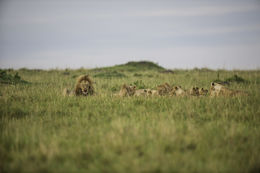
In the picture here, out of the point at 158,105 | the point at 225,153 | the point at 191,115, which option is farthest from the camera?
the point at 158,105

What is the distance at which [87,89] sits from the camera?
7.57 m

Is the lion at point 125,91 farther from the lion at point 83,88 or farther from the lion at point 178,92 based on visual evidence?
the lion at point 178,92

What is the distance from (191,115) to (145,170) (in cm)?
277

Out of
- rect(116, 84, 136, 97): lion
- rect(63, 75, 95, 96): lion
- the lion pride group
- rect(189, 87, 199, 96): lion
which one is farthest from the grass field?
rect(63, 75, 95, 96): lion

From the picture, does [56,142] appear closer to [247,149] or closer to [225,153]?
[225,153]

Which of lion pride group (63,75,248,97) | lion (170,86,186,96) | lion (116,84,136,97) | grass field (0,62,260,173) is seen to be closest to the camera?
grass field (0,62,260,173)

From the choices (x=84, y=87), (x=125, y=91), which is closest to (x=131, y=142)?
(x=125, y=91)

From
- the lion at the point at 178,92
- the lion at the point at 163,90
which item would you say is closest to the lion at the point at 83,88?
the lion at the point at 163,90

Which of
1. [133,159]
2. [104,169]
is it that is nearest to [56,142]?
[104,169]

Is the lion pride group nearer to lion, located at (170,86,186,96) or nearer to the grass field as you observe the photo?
lion, located at (170,86,186,96)

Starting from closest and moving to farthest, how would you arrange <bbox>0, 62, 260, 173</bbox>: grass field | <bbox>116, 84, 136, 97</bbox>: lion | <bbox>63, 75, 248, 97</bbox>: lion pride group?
<bbox>0, 62, 260, 173</bbox>: grass field
<bbox>63, 75, 248, 97</bbox>: lion pride group
<bbox>116, 84, 136, 97</bbox>: lion

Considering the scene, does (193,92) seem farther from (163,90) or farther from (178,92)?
(163,90)

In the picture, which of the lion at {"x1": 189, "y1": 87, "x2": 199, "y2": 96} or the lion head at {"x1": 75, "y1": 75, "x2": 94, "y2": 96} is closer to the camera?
the lion at {"x1": 189, "y1": 87, "x2": 199, "y2": 96}

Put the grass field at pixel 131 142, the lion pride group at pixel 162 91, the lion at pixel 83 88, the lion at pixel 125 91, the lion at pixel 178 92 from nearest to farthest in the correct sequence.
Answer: the grass field at pixel 131 142 → the lion pride group at pixel 162 91 → the lion at pixel 178 92 → the lion at pixel 125 91 → the lion at pixel 83 88
